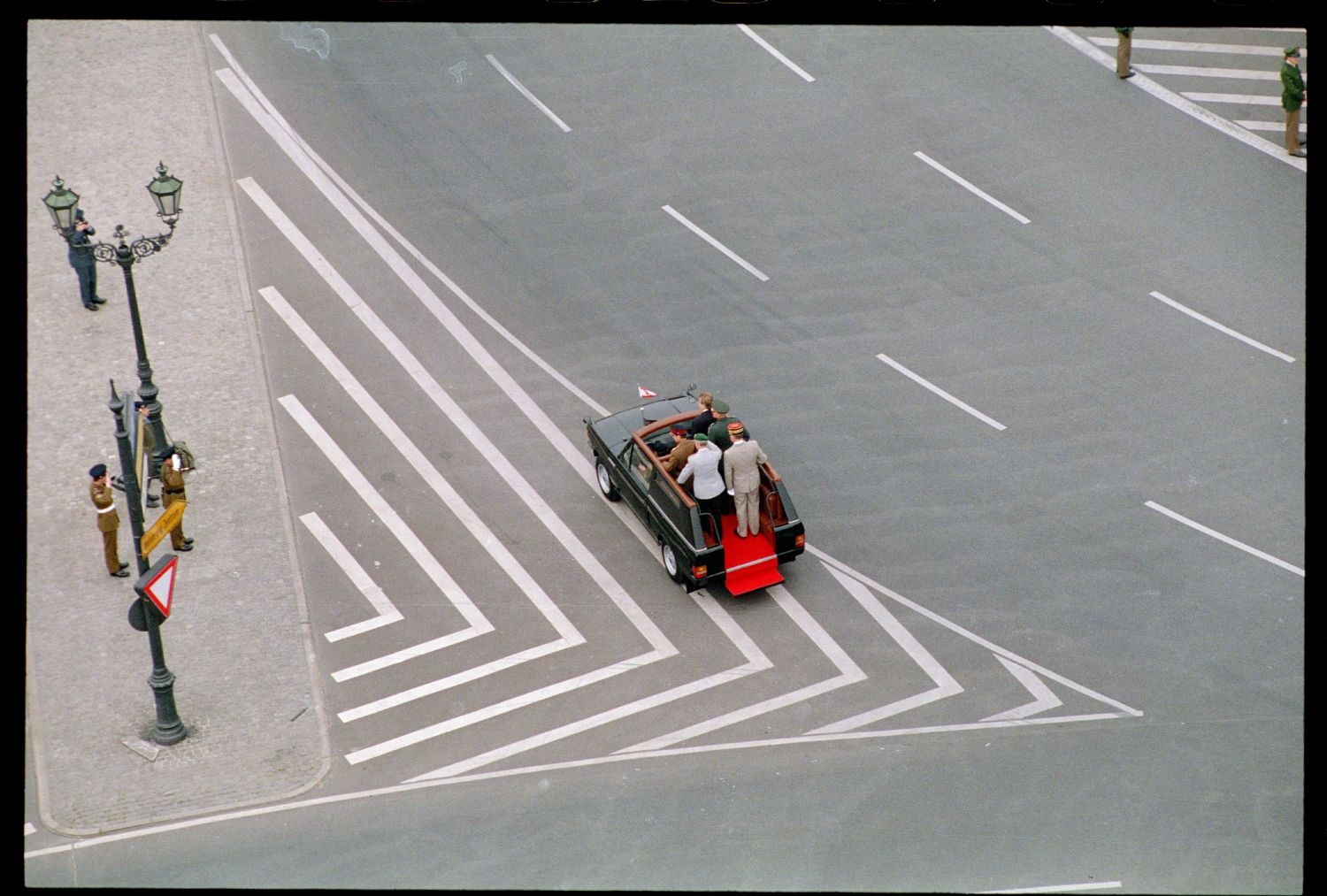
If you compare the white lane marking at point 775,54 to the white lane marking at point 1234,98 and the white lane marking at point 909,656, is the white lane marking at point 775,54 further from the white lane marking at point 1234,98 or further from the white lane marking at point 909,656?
the white lane marking at point 909,656

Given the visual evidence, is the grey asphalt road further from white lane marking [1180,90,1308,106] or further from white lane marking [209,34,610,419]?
white lane marking [1180,90,1308,106]

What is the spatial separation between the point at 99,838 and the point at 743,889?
763 centimetres

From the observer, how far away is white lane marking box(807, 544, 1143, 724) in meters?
23.2

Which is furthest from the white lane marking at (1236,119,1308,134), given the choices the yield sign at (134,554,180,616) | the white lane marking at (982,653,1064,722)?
the yield sign at (134,554,180,616)

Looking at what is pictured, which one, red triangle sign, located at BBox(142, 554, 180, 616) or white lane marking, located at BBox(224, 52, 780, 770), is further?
white lane marking, located at BBox(224, 52, 780, 770)

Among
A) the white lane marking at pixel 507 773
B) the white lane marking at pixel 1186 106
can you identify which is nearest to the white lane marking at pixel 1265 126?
the white lane marking at pixel 1186 106

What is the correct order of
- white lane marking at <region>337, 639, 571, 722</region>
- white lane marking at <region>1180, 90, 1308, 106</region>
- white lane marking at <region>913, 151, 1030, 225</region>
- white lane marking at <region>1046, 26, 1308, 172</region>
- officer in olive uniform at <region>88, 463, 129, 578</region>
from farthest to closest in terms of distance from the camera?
white lane marking at <region>1180, 90, 1308, 106</region>, white lane marking at <region>1046, 26, 1308, 172</region>, white lane marking at <region>913, 151, 1030, 225</region>, officer in olive uniform at <region>88, 463, 129, 578</region>, white lane marking at <region>337, 639, 571, 722</region>

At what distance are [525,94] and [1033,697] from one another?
53.2 feet

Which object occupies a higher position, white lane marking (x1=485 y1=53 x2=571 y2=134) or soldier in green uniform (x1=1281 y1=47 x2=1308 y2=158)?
white lane marking (x1=485 y1=53 x2=571 y2=134)

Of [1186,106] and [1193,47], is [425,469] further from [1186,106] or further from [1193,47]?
[1193,47]

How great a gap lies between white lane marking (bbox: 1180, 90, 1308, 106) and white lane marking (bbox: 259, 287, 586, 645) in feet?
51.6

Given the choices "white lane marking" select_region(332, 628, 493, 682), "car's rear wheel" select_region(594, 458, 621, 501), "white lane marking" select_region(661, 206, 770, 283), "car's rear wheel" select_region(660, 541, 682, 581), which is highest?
"white lane marking" select_region(661, 206, 770, 283)

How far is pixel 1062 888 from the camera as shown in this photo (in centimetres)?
2069

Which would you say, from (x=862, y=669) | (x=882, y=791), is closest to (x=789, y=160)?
(x=862, y=669)
